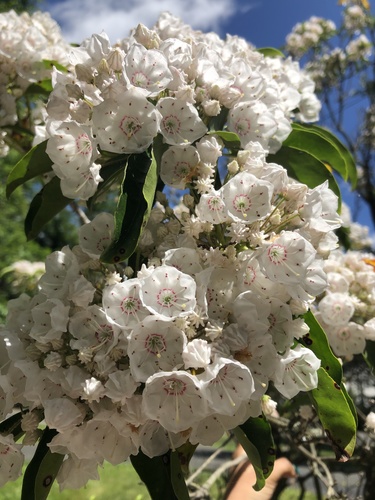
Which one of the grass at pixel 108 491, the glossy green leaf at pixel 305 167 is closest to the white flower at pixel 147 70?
the glossy green leaf at pixel 305 167

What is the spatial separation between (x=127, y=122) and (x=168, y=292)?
295 mm

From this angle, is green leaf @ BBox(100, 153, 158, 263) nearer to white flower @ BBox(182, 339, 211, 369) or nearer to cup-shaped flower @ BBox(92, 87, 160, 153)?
cup-shaped flower @ BBox(92, 87, 160, 153)

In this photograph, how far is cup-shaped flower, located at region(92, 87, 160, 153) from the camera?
0.85m

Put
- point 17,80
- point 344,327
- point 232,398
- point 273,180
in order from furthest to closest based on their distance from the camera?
point 17,80, point 344,327, point 273,180, point 232,398

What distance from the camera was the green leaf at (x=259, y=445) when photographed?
91 centimetres

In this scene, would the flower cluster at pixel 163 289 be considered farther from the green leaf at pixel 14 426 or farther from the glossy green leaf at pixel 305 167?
the glossy green leaf at pixel 305 167

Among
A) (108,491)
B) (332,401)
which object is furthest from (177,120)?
(108,491)

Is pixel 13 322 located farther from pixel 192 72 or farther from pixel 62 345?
pixel 192 72

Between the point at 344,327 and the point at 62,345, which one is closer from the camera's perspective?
the point at 62,345

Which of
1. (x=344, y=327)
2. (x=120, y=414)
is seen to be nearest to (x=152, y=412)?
(x=120, y=414)

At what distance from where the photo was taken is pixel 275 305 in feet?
2.66

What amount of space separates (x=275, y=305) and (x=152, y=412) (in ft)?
0.78

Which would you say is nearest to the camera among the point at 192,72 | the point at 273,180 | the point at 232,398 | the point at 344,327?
the point at 232,398

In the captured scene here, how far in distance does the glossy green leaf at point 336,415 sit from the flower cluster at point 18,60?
1.10m
